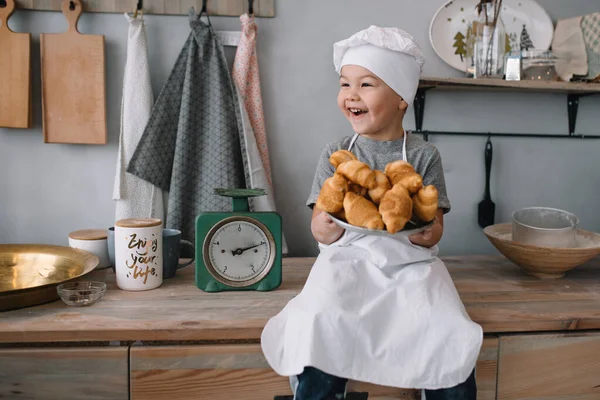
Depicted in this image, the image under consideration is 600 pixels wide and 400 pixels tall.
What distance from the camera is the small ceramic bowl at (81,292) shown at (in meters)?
1.12

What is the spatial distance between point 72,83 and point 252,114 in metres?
0.50

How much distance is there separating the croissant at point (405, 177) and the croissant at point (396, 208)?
0.07 ft

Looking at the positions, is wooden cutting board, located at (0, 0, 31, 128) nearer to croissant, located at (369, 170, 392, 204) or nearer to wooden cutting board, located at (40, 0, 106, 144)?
wooden cutting board, located at (40, 0, 106, 144)

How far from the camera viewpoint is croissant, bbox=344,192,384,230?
0.94 meters

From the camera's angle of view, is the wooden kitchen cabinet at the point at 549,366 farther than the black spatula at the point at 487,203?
No

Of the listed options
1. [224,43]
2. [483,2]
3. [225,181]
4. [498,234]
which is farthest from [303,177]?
[483,2]

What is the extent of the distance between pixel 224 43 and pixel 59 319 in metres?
0.89

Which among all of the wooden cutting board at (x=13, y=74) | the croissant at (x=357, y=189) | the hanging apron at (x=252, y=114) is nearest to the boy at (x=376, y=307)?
the croissant at (x=357, y=189)

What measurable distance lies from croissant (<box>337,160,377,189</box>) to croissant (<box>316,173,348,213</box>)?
0.05 ft

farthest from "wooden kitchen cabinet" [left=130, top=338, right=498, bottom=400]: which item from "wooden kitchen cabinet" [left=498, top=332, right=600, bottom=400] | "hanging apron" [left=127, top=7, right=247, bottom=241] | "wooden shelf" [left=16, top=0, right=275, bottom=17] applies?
"wooden shelf" [left=16, top=0, right=275, bottom=17]

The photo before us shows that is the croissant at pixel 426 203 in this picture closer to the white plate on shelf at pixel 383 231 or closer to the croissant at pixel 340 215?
the white plate on shelf at pixel 383 231

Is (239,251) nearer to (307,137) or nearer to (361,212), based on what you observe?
(361,212)

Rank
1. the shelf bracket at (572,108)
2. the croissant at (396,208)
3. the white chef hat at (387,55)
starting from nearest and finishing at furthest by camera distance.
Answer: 1. the croissant at (396,208)
2. the white chef hat at (387,55)
3. the shelf bracket at (572,108)

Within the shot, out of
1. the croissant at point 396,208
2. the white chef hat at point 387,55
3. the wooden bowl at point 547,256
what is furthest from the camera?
the wooden bowl at point 547,256
